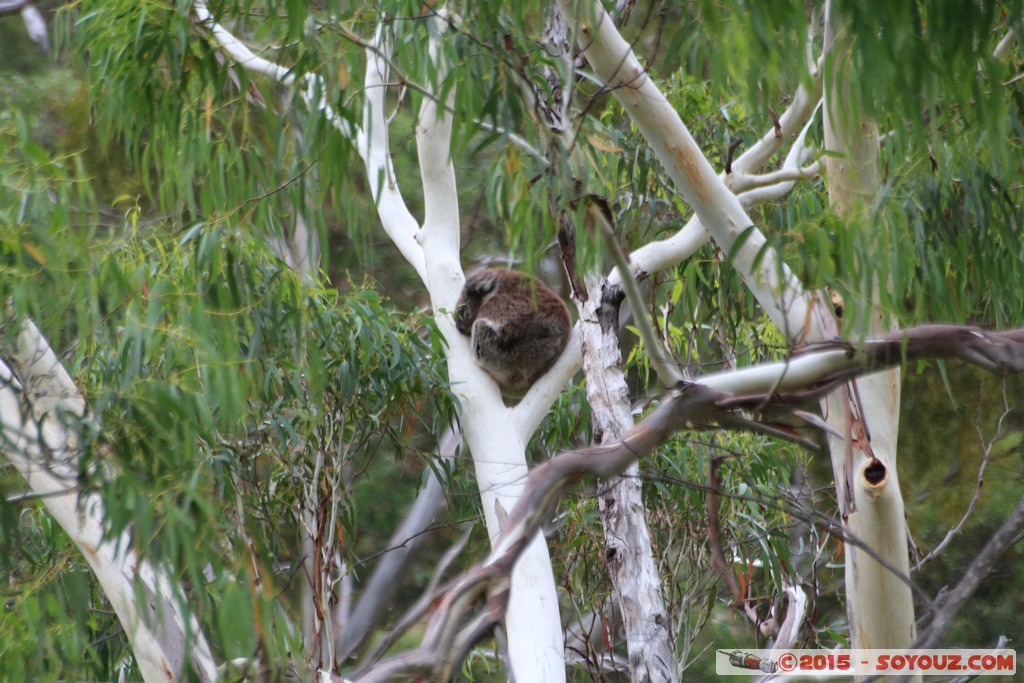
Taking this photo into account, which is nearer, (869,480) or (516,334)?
(869,480)

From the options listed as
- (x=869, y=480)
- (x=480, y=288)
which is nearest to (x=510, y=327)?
(x=480, y=288)

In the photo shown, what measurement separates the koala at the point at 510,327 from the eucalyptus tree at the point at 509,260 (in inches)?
9.3

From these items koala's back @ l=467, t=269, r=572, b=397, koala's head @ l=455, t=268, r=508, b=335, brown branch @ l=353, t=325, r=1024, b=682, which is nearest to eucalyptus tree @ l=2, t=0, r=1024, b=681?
brown branch @ l=353, t=325, r=1024, b=682

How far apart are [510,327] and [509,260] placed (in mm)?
1976

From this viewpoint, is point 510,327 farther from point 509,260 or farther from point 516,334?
point 509,260

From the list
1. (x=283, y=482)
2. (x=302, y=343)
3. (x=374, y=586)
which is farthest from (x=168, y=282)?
(x=374, y=586)

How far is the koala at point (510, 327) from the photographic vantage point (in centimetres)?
421

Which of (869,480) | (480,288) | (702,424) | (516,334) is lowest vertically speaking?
(869,480)

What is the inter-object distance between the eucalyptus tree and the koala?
0.78 ft

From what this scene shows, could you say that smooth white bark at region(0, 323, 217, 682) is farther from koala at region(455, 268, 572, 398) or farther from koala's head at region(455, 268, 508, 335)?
koala's head at region(455, 268, 508, 335)

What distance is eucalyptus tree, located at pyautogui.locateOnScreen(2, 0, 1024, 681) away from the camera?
197 centimetres

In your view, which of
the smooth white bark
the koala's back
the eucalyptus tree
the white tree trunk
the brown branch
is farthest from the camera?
the koala's back

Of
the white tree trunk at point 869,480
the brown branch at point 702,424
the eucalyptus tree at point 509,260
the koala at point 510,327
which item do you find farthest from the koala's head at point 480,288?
the brown branch at point 702,424

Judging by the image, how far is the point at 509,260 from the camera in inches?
91.7
